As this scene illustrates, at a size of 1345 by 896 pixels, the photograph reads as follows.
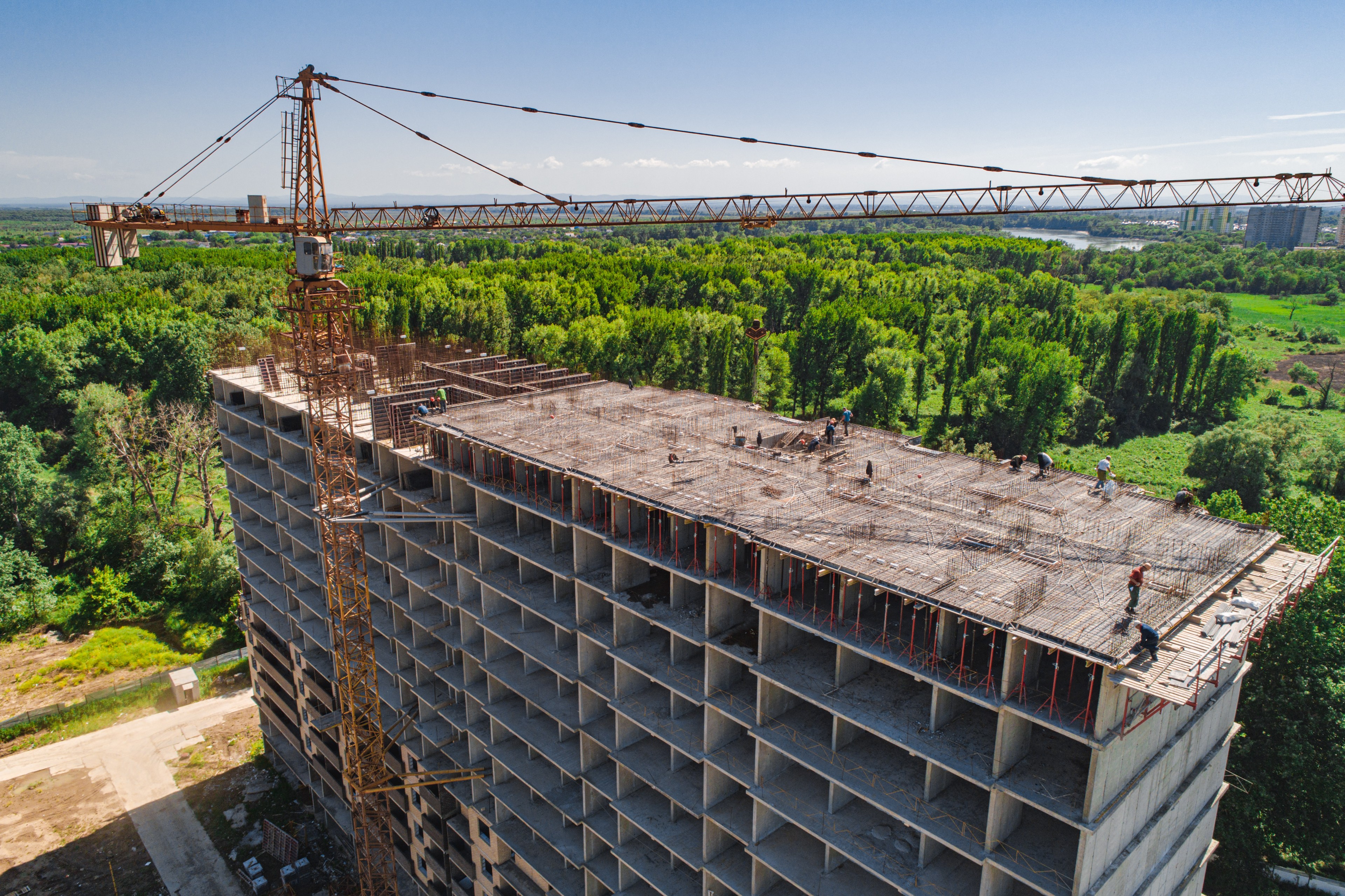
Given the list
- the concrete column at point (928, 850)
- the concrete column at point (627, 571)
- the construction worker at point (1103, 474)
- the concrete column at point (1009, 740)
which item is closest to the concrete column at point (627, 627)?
the concrete column at point (627, 571)

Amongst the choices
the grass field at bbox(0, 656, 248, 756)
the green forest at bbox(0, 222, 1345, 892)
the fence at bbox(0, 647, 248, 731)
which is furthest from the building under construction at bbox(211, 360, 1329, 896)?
the fence at bbox(0, 647, 248, 731)

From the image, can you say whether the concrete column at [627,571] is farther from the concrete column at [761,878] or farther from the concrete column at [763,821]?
the concrete column at [761,878]

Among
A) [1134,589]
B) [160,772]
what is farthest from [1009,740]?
[160,772]

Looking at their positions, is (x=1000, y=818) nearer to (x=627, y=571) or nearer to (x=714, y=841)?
(x=714, y=841)

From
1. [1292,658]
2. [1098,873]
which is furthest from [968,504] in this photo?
[1292,658]

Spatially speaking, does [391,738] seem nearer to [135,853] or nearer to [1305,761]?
[135,853]

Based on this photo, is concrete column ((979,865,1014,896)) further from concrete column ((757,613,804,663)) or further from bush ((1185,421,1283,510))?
bush ((1185,421,1283,510))
